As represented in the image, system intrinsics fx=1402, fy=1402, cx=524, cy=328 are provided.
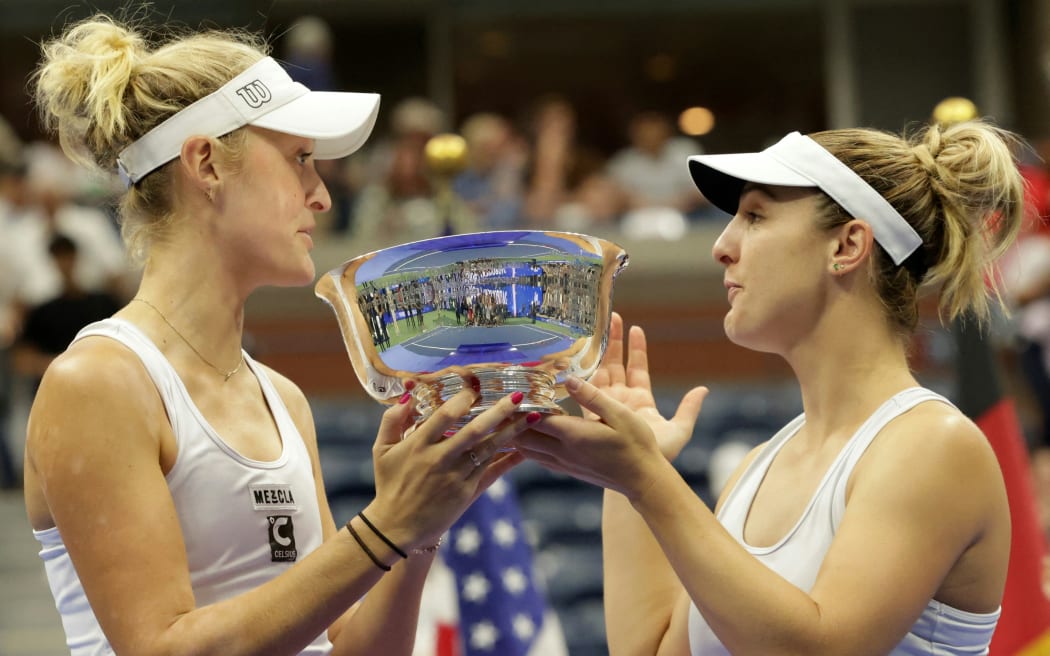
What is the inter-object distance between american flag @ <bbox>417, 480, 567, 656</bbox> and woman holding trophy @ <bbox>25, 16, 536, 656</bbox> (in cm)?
176

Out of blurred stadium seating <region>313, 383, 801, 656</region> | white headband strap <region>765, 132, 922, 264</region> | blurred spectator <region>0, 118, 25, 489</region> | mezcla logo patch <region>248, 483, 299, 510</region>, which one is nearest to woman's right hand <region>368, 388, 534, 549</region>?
mezcla logo patch <region>248, 483, 299, 510</region>

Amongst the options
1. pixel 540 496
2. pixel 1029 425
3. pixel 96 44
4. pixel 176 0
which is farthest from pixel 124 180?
pixel 1029 425

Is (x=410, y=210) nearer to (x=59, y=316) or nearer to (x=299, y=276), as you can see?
(x=59, y=316)

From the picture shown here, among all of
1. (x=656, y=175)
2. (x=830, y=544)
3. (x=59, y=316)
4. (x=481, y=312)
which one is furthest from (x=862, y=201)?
(x=656, y=175)

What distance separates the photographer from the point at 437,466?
1.70m

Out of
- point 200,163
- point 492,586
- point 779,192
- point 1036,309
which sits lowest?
point 492,586

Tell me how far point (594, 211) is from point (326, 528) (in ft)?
20.5

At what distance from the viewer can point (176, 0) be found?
528cm

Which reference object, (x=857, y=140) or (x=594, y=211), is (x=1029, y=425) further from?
(x=857, y=140)

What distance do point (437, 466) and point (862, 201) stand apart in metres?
0.75

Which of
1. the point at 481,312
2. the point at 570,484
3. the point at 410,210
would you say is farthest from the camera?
the point at 410,210

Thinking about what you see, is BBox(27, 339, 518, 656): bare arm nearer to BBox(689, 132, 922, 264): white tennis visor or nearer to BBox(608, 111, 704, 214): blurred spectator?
BBox(689, 132, 922, 264): white tennis visor

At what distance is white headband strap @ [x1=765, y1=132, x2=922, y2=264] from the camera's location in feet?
6.60

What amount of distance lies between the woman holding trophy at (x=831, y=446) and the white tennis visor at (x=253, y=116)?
0.55 metres
